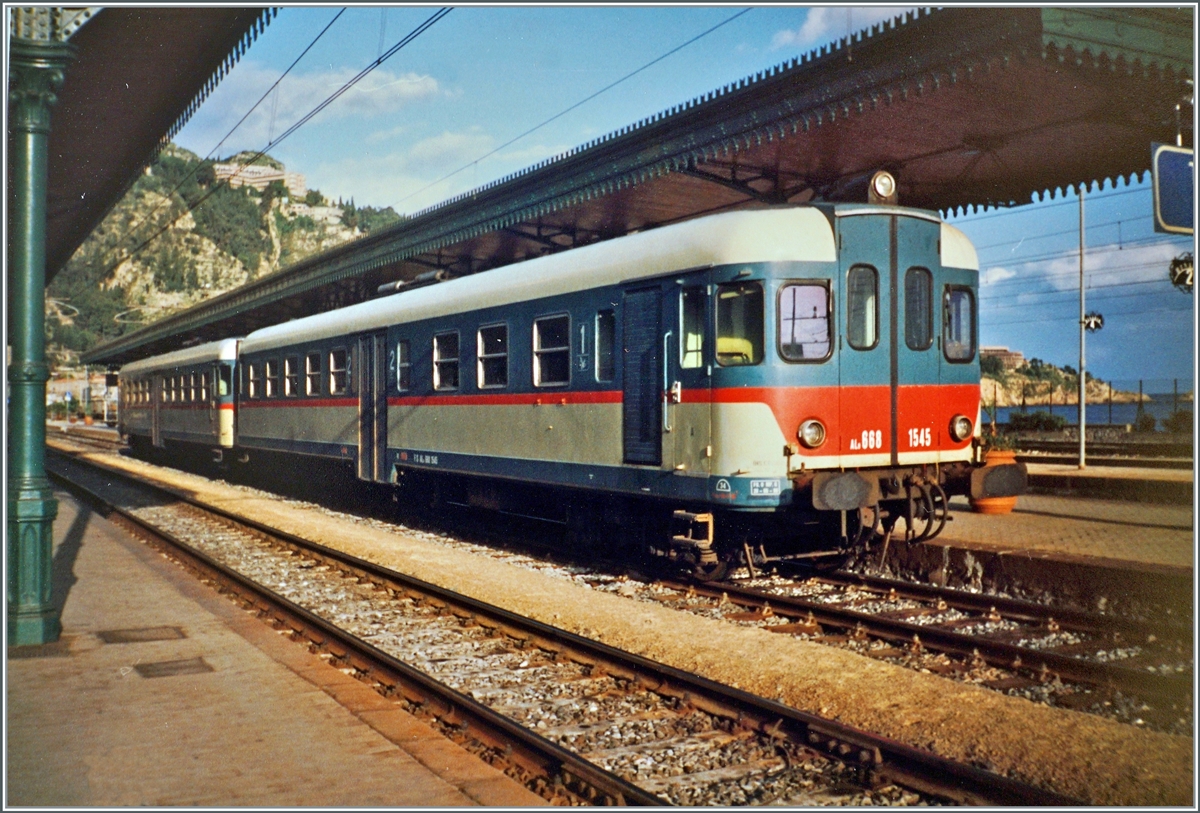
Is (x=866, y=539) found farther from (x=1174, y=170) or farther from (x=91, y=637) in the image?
(x=91, y=637)

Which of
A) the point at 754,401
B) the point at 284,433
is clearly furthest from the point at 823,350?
the point at 284,433

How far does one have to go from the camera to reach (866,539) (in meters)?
10.0

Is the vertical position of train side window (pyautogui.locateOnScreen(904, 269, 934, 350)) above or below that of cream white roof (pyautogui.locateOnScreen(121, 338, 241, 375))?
below

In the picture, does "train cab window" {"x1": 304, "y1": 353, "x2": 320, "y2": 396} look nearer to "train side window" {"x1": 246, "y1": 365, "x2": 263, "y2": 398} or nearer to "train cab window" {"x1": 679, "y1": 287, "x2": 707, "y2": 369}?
"train side window" {"x1": 246, "y1": 365, "x2": 263, "y2": 398}

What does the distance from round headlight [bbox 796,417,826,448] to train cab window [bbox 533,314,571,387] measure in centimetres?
306

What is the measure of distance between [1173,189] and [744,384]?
4.28m

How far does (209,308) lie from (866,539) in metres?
35.7

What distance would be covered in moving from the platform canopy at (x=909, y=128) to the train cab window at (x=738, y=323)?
1.99 meters

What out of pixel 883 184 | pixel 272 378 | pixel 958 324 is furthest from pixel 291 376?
pixel 958 324

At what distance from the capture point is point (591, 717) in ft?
20.5


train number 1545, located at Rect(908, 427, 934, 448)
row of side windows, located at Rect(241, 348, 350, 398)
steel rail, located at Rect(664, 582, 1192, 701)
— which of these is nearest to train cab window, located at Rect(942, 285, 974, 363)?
train number 1545, located at Rect(908, 427, 934, 448)

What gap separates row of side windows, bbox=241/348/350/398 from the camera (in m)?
17.9

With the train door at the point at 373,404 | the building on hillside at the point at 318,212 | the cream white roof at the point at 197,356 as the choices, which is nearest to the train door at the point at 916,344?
the train door at the point at 373,404

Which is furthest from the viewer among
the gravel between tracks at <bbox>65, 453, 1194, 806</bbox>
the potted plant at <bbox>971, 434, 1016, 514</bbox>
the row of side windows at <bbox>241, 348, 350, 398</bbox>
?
the row of side windows at <bbox>241, 348, 350, 398</bbox>
